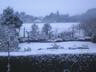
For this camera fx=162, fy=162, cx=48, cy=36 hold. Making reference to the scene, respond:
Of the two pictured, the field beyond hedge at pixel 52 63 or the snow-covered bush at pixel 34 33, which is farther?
the snow-covered bush at pixel 34 33

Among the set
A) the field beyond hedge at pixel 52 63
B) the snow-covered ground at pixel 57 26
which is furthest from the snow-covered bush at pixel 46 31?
the field beyond hedge at pixel 52 63

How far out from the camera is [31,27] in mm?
6238

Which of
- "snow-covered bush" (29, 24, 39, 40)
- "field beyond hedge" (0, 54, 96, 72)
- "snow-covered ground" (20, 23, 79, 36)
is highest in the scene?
"snow-covered ground" (20, 23, 79, 36)

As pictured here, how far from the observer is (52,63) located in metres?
3.85

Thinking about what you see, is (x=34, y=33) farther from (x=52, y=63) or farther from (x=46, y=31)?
(x=52, y=63)

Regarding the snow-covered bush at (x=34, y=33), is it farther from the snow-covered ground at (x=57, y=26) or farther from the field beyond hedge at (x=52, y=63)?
the field beyond hedge at (x=52, y=63)

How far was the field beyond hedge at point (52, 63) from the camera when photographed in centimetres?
382

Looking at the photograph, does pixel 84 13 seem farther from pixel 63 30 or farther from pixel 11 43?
pixel 11 43

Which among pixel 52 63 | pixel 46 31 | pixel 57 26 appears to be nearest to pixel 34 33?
pixel 46 31

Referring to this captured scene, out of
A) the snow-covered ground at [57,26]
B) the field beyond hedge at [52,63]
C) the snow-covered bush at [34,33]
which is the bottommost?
the field beyond hedge at [52,63]

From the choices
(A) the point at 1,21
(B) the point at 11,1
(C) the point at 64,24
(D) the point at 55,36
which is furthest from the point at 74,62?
(A) the point at 1,21

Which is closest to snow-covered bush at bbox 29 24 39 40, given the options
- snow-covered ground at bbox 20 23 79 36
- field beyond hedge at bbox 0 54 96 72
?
snow-covered ground at bbox 20 23 79 36

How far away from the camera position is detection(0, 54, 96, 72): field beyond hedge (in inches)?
150

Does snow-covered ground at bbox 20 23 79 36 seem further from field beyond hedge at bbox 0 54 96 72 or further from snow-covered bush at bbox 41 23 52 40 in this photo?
field beyond hedge at bbox 0 54 96 72
